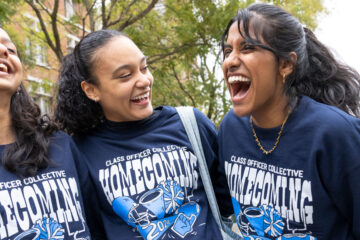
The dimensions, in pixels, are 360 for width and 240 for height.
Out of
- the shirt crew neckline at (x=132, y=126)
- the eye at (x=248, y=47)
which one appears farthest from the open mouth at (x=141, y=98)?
the eye at (x=248, y=47)

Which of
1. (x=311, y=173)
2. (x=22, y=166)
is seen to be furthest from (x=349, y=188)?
(x=22, y=166)

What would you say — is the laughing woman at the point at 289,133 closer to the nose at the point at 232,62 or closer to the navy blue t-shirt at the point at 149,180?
the nose at the point at 232,62

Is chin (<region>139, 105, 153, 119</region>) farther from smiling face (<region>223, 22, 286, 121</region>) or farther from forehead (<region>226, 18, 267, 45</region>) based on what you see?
forehead (<region>226, 18, 267, 45</region>)

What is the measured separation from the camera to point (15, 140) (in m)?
2.06

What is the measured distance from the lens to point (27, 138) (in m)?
2.10

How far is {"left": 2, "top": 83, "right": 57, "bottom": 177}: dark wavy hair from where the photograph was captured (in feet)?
6.31

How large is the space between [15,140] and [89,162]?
1.52 feet

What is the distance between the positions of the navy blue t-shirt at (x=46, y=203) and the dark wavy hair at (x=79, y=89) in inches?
14.1

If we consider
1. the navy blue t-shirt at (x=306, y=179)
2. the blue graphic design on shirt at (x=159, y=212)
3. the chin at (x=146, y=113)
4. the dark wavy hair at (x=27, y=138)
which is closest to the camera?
the navy blue t-shirt at (x=306, y=179)

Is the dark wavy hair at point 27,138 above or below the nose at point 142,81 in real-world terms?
below

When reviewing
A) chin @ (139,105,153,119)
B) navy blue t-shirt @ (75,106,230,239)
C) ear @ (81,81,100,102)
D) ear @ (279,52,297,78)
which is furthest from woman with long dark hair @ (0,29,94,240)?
ear @ (279,52,297,78)

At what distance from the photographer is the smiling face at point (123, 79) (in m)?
2.34

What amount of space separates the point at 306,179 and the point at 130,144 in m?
1.07

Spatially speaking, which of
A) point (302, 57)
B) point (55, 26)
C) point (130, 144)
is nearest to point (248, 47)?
point (302, 57)
